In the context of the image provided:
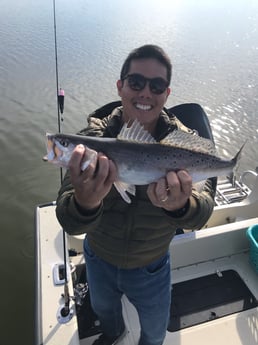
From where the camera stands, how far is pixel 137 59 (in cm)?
310

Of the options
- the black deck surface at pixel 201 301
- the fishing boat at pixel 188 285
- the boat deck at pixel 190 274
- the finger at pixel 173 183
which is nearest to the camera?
the finger at pixel 173 183

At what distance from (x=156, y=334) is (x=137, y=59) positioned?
9.43 ft

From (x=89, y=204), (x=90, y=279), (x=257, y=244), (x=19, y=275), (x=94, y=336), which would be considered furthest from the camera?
(x=19, y=275)

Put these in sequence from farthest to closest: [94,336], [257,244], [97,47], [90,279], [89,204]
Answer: [97,47], [257,244], [94,336], [90,279], [89,204]

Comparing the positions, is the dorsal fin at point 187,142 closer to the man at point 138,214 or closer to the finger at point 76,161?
the man at point 138,214

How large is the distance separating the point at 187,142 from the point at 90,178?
44.8 inches

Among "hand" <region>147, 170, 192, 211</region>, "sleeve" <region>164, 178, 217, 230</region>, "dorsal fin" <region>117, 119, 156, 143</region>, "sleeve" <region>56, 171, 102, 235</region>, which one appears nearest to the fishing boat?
"dorsal fin" <region>117, 119, 156, 143</region>

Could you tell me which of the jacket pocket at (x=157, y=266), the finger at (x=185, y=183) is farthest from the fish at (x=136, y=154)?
the jacket pocket at (x=157, y=266)

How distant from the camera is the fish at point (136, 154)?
Result: 285cm

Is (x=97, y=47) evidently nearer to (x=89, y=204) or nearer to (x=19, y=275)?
(x=19, y=275)

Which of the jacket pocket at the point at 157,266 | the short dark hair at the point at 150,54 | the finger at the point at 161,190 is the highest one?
the short dark hair at the point at 150,54

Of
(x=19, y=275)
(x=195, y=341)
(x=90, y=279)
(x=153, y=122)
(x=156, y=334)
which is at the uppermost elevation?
(x=153, y=122)

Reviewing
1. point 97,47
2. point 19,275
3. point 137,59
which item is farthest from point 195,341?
point 97,47

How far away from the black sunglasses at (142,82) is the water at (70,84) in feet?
15.6
